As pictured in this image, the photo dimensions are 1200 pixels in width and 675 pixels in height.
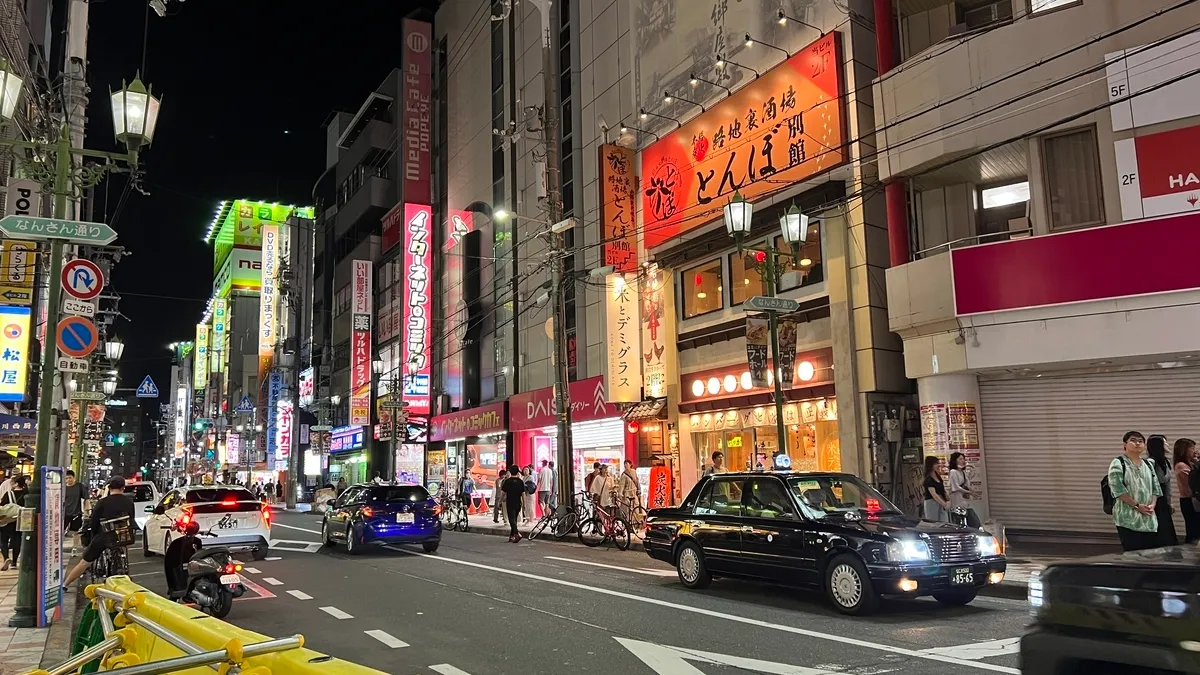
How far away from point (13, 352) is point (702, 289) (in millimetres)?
17093

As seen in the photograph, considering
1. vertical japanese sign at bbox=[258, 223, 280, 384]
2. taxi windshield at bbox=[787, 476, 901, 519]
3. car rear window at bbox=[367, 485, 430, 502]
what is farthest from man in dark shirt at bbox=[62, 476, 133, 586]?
vertical japanese sign at bbox=[258, 223, 280, 384]

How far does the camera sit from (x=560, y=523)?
21.1m

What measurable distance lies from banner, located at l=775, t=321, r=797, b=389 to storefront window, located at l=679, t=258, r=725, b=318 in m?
5.30

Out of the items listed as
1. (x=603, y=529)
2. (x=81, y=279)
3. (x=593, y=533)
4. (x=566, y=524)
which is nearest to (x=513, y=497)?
(x=566, y=524)

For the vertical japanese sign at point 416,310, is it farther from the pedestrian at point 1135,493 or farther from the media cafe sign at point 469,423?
the pedestrian at point 1135,493

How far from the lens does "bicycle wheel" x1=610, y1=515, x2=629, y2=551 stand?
1837cm

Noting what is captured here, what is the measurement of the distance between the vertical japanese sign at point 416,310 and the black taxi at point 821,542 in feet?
91.5

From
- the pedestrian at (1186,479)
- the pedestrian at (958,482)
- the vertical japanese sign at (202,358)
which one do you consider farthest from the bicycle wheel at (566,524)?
the vertical japanese sign at (202,358)

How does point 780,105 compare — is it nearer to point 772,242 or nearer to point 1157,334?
point 772,242

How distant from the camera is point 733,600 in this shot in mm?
10820

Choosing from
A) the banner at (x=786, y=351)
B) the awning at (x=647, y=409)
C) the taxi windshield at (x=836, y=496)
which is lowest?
the taxi windshield at (x=836, y=496)

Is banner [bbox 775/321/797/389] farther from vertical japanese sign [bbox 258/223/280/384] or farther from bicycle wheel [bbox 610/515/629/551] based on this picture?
vertical japanese sign [bbox 258/223/280/384]

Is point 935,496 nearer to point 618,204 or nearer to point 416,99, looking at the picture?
point 618,204

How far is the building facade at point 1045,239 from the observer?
13.3 meters
